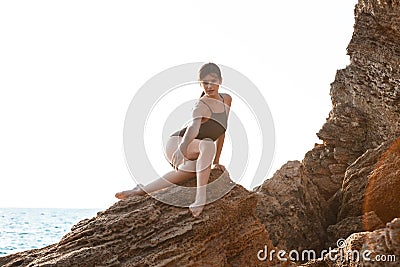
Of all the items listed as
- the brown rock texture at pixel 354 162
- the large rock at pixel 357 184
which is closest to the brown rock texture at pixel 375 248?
the brown rock texture at pixel 354 162

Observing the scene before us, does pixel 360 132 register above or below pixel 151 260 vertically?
above

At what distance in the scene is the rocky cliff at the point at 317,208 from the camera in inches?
364

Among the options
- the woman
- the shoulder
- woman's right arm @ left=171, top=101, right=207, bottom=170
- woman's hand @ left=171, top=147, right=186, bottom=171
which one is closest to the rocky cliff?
the woman

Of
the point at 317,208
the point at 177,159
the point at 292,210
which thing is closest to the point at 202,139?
the point at 177,159

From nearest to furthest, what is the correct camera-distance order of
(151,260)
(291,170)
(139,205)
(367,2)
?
1. (151,260)
2. (139,205)
3. (291,170)
4. (367,2)

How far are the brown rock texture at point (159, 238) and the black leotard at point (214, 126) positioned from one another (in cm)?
99

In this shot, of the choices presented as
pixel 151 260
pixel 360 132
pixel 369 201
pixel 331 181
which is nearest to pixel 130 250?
pixel 151 260

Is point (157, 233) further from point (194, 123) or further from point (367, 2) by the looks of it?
point (367, 2)

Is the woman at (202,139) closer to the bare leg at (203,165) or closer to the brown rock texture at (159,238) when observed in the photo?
the bare leg at (203,165)

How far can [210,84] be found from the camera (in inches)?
402

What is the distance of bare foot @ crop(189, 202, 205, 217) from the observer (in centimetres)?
966

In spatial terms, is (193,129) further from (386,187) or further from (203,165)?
(386,187)

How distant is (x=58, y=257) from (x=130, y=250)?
1.06m

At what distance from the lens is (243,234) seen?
1004cm
